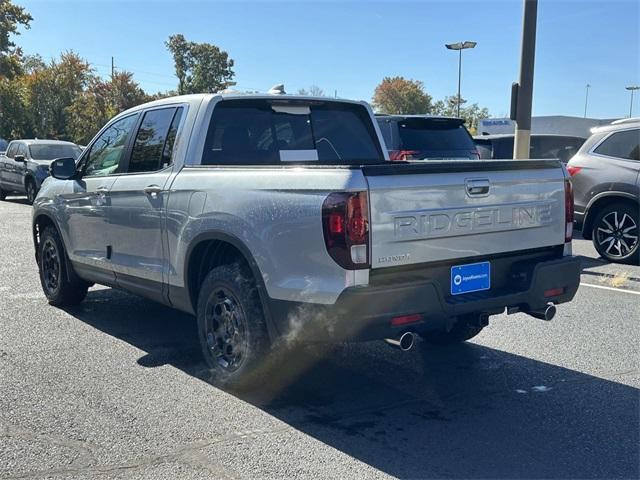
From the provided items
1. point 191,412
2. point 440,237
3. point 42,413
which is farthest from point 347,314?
point 42,413

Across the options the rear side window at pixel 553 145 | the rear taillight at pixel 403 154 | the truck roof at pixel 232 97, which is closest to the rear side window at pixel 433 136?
the rear taillight at pixel 403 154

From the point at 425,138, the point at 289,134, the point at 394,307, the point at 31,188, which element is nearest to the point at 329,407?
the point at 394,307

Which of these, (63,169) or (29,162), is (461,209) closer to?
(63,169)

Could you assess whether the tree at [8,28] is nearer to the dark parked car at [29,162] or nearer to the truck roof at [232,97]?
the dark parked car at [29,162]

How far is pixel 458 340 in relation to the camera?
5.59 metres

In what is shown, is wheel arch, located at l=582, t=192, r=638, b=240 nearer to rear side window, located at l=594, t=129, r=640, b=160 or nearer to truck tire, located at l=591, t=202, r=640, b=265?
truck tire, located at l=591, t=202, r=640, b=265

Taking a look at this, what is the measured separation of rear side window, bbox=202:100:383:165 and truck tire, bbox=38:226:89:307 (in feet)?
8.09

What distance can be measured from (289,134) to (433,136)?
6399 mm

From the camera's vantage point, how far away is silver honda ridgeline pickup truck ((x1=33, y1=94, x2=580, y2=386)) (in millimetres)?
3697

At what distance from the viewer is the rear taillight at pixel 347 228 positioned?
3.60m

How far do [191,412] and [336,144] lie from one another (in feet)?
8.38

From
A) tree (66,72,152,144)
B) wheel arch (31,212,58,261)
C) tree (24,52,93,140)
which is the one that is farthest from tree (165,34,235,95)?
wheel arch (31,212,58,261)

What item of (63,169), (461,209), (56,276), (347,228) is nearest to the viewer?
(347,228)

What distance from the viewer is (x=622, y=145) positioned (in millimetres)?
9445
